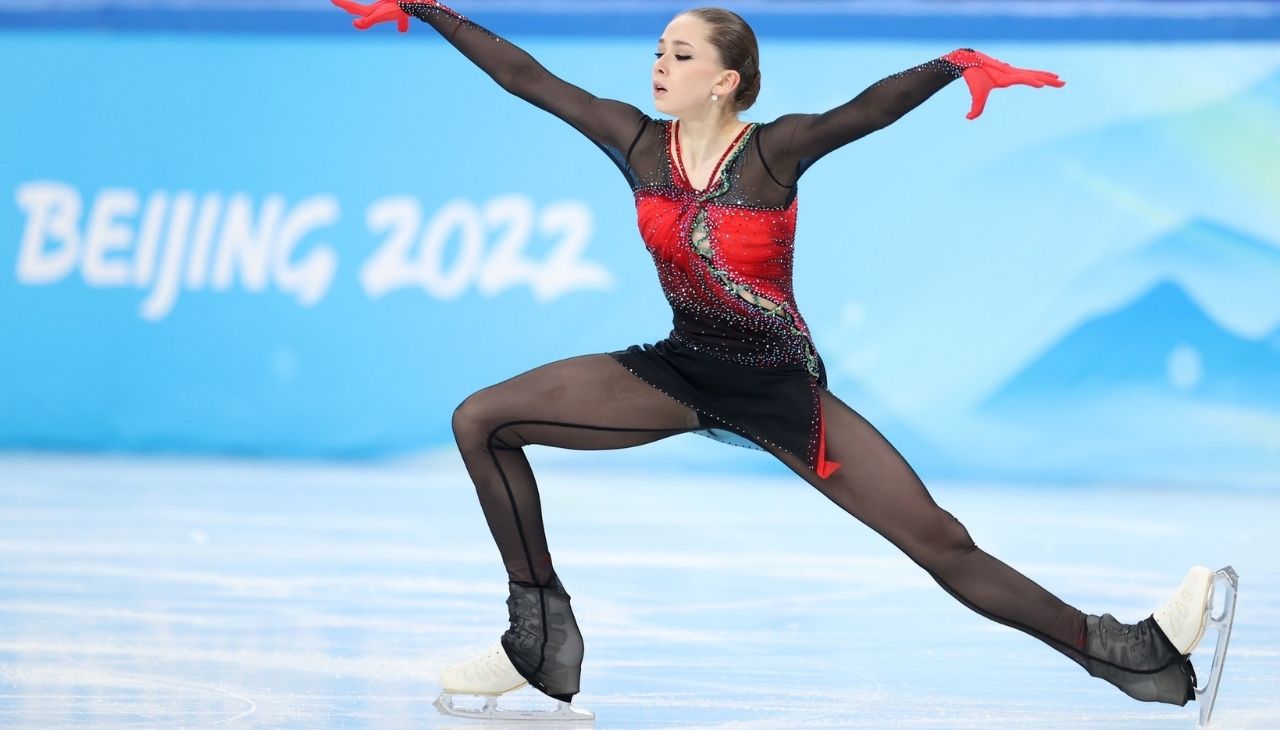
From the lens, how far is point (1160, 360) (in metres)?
8.09

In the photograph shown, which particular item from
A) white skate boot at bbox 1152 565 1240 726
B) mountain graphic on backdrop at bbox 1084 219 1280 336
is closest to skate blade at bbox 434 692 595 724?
white skate boot at bbox 1152 565 1240 726

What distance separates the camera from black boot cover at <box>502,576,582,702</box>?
3334mm

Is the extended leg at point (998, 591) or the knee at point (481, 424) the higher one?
the knee at point (481, 424)

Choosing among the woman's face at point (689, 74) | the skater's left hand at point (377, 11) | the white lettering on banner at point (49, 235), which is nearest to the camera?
the woman's face at point (689, 74)

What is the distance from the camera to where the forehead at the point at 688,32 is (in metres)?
3.45

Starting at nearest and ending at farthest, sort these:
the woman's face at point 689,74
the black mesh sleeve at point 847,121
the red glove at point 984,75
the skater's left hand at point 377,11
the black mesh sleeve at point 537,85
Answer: the red glove at point 984,75, the black mesh sleeve at point 847,121, the woman's face at point 689,74, the black mesh sleeve at point 537,85, the skater's left hand at point 377,11

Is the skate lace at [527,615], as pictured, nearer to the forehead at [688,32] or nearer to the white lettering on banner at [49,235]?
the forehead at [688,32]

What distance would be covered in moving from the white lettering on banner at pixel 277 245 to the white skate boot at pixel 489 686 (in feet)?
17.1

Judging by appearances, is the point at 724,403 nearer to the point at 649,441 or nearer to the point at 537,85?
the point at 649,441

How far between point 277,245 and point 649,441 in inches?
226

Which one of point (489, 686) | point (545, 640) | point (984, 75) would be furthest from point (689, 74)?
point (489, 686)

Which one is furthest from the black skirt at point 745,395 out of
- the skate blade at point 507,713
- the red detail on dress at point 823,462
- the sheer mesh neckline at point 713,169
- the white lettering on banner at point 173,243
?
the white lettering on banner at point 173,243

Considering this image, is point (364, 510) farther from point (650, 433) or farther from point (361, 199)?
point (650, 433)

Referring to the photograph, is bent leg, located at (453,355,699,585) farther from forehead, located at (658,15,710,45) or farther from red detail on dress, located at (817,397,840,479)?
forehead, located at (658,15,710,45)
